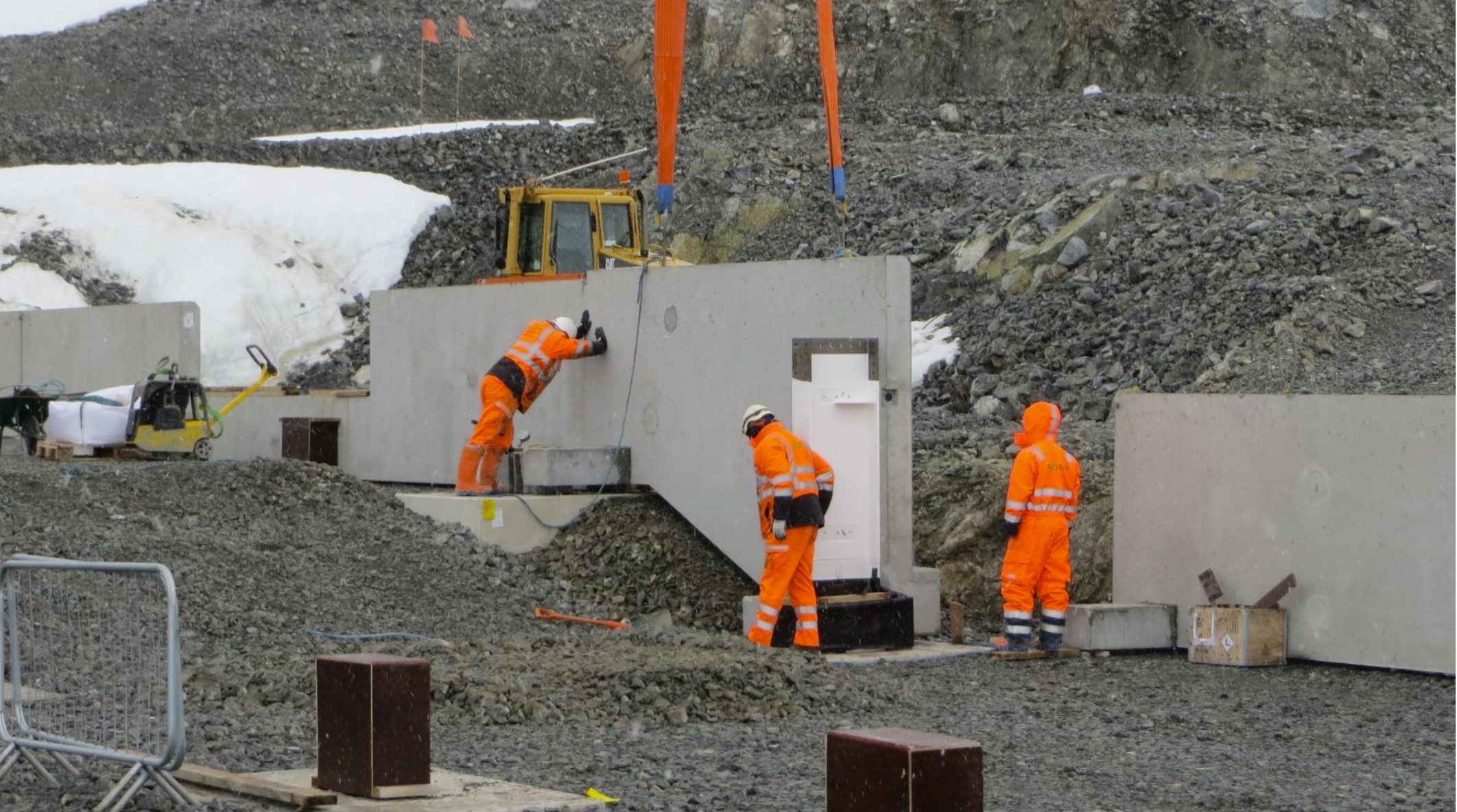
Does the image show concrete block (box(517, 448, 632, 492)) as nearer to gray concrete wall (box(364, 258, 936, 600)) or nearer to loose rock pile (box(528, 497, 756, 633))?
gray concrete wall (box(364, 258, 936, 600))

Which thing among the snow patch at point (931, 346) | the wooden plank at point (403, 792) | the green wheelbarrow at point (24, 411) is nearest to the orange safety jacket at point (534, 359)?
the wooden plank at point (403, 792)

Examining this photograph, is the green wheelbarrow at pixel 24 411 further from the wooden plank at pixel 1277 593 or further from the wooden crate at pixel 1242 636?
the wooden plank at pixel 1277 593

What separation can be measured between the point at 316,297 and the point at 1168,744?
73.3ft

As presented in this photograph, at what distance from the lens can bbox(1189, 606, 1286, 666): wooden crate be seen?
1080 centimetres

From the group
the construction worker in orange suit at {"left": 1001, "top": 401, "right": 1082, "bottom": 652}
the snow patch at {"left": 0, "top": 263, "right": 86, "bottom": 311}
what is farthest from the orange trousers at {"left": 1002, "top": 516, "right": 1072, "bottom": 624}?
the snow patch at {"left": 0, "top": 263, "right": 86, "bottom": 311}

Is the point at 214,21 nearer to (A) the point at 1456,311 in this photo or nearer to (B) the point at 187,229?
(B) the point at 187,229

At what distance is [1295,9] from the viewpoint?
40.8 meters

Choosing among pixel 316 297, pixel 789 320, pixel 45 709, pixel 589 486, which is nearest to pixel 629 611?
pixel 589 486

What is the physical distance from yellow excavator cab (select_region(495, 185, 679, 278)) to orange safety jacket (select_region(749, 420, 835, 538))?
311 inches

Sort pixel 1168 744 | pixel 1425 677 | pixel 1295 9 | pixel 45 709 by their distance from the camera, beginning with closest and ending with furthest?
pixel 45 709, pixel 1168 744, pixel 1425 677, pixel 1295 9

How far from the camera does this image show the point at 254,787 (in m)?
6.40

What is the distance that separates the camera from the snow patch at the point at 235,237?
90.8 feet

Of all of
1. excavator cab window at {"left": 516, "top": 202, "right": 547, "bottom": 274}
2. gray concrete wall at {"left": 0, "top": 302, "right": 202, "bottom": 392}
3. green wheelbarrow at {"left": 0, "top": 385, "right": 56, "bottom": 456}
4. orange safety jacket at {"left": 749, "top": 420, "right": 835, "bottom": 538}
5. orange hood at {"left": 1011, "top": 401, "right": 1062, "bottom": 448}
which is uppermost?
excavator cab window at {"left": 516, "top": 202, "right": 547, "bottom": 274}

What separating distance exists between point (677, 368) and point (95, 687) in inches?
241
